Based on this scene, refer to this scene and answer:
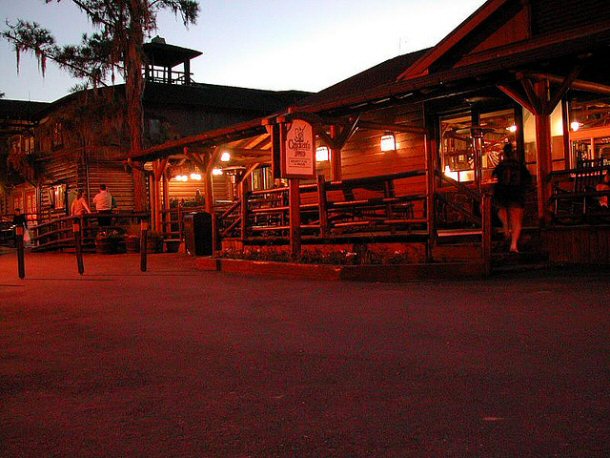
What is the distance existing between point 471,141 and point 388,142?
2.33 m

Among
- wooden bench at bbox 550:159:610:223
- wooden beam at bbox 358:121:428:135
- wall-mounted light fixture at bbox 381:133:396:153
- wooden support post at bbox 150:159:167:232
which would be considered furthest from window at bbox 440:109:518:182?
wooden support post at bbox 150:159:167:232

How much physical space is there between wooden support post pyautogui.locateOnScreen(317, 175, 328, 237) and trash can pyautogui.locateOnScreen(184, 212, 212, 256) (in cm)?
531

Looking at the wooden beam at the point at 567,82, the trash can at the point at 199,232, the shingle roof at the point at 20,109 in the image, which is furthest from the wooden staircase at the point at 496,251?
the shingle roof at the point at 20,109

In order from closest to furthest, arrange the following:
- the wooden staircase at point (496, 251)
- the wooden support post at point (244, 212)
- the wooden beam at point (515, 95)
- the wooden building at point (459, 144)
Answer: the wooden staircase at point (496, 251)
the wooden building at point (459, 144)
the wooden beam at point (515, 95)
the wooden support post at point (244, 212)

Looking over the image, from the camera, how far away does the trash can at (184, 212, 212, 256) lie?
61.0 ft

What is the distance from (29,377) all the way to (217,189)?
3093 cm

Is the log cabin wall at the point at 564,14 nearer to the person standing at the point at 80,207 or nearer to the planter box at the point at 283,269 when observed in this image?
the planter box at the point at 283,269

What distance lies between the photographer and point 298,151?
13180 millimetres

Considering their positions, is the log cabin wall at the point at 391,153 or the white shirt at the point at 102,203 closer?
the log cabin wall at the point at 391,153

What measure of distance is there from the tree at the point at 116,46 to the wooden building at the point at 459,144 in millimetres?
7786

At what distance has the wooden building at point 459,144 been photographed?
40.0ft

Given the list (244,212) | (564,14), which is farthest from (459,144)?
(244,212)

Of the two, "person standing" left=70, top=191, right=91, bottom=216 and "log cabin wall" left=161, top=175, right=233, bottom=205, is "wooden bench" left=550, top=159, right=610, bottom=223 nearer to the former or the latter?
"person standing" left=70, top=191, right=91, bottom=216

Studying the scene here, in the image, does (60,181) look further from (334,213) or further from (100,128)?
(334,213)
